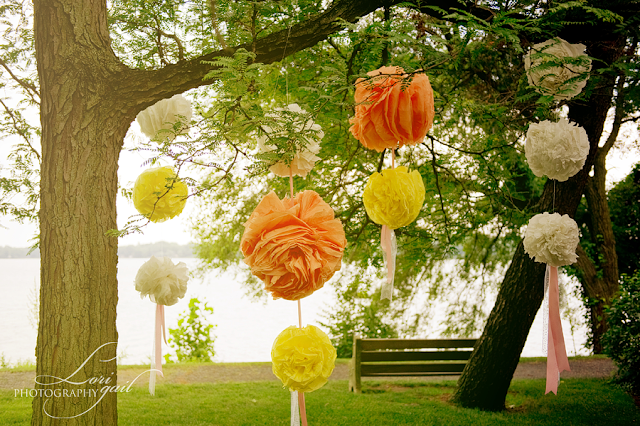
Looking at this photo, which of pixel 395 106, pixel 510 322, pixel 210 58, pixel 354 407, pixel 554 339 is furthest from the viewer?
pixel 354 407

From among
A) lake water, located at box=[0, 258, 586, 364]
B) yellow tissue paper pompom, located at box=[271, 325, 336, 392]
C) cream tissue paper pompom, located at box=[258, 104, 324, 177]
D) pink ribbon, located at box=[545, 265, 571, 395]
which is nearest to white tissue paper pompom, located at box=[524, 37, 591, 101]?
pink ribbon, located at box=[545, 265, 571, 395]

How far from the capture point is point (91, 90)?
99.3 inches

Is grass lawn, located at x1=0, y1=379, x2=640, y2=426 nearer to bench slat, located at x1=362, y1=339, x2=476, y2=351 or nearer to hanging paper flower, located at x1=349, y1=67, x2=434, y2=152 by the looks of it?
bench slat, located at x1=362, y1=339, x2=476, y2=351

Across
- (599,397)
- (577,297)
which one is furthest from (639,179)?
(599,397)

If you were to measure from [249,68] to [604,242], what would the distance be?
8.65 meters

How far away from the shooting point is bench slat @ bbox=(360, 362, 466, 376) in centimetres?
568

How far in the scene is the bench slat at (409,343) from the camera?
5754 mm

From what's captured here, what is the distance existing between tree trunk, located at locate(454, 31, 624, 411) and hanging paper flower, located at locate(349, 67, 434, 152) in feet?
9.18

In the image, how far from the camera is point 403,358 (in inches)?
224

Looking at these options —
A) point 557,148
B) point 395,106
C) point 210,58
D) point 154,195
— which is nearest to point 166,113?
point 154,195

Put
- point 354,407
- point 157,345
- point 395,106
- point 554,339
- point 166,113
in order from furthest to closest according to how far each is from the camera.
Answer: point 354,407, point 157,345, point 554,339, point 166,113, point 395,106

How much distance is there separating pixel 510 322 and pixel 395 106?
3515mm

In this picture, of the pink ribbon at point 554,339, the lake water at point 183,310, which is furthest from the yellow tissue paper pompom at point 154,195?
the lake water at point 183,310

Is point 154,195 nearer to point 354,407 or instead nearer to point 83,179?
point 83,179
